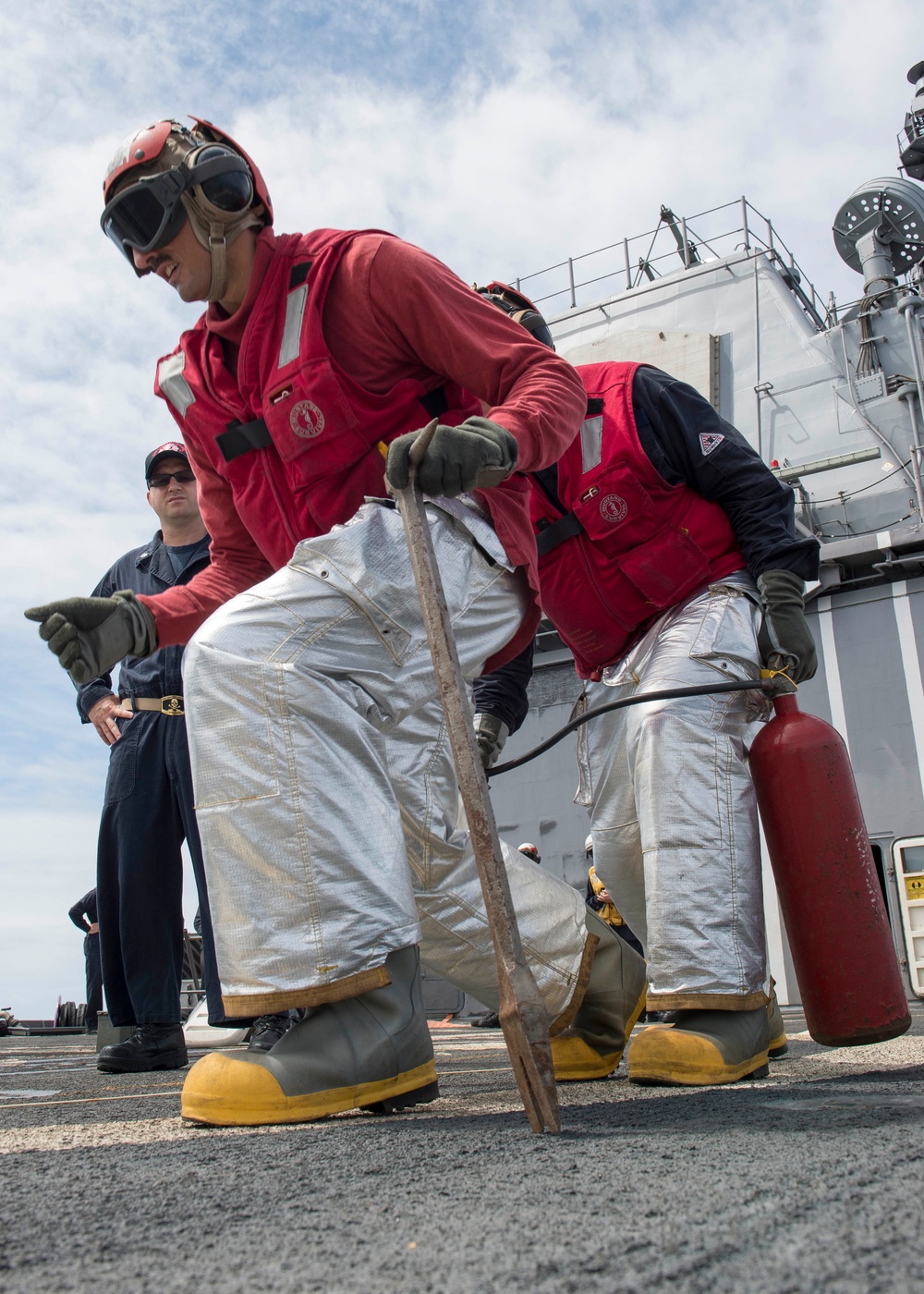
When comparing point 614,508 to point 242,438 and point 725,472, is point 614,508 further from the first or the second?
point 242,438

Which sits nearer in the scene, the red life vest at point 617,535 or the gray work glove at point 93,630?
the gray work glove at point 93,630

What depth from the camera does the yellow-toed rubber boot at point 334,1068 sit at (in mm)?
1326

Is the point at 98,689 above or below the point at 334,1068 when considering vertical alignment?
above

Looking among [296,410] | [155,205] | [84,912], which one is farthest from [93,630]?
[84,912]

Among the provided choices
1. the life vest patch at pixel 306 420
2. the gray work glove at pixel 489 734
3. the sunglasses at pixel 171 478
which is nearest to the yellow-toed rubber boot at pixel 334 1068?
the life vest patch at pixel 306 420

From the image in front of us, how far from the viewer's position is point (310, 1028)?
1.41 metres

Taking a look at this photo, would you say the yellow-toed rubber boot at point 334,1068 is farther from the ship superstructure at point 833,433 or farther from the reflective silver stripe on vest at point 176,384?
the ship superstructure at point 833,433

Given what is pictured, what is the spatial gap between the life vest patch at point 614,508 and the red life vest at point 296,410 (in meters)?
0.59

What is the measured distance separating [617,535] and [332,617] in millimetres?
1177

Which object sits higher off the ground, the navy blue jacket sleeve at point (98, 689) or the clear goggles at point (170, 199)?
the clear goggles at point (170, 199)

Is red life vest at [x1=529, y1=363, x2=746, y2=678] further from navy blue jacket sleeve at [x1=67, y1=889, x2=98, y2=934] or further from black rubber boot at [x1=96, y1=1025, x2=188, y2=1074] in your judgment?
navy blue jacket sleeve at [x1=67, y1=889, x2=98, y2=934]

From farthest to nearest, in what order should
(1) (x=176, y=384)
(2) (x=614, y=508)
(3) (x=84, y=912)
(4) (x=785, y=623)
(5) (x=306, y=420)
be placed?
(3) (x=84, y=912)
(2) (x=614, y=508)
(4) (x=785, y=623)
(1) (x=176, y=384)
(5) (x=306, y=420)

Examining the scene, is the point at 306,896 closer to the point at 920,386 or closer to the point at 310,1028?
the point at 310,1028

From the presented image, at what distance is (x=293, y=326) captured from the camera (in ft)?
6.25
